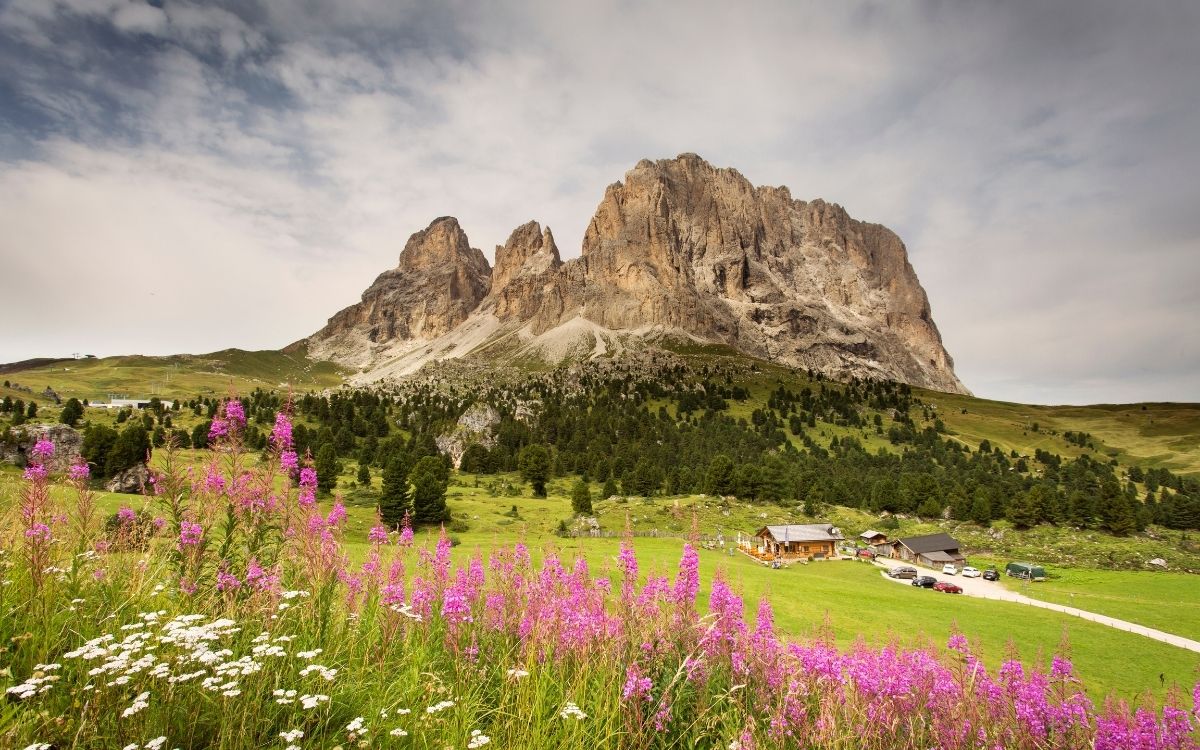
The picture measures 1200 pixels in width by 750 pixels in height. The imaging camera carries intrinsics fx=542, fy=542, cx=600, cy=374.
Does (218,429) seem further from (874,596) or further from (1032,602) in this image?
(1032,602)

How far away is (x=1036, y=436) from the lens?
18762 centimetres

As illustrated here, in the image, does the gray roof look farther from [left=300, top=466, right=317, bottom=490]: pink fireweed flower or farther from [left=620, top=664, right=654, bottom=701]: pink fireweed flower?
[left=620, top=664, right=654, bottom=701]: pink fireweed flower

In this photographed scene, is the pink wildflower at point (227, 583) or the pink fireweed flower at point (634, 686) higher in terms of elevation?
the pink wildflower at point (227, 583)

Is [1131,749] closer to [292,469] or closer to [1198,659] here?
[292,469]

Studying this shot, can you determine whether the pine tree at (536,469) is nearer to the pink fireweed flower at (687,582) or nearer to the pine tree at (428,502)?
the pine tree at (428,502)

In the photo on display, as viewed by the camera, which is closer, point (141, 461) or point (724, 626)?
point (724, 626)

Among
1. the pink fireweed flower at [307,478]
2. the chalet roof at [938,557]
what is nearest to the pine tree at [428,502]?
the pink fireweed flower at [307,478]

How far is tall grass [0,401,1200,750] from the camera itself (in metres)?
4.39

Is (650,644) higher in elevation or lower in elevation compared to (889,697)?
higher

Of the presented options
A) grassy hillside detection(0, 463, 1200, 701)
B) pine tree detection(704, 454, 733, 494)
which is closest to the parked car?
grassy hillside detection(0, 463, 1200, 701)

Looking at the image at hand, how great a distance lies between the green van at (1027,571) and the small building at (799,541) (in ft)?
55.4

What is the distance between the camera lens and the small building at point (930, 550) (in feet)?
212

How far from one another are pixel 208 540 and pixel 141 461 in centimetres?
7778

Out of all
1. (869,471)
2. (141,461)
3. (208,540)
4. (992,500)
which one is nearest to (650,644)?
(208,540)
